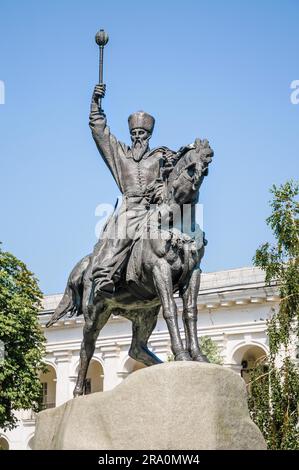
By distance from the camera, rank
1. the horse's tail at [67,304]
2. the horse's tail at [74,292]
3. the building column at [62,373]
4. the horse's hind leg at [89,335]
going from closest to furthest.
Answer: the horse's hind leg at [89,335] → the horse's tail at [74,292] → the horse's tail at [67,304] → the building column at [62,373]

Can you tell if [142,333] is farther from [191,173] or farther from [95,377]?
[95,377]

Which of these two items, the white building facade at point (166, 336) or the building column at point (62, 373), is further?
the building column at point (62, 373)

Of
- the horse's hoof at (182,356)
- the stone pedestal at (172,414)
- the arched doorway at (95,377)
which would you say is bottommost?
the stone pedestal at (172,414)

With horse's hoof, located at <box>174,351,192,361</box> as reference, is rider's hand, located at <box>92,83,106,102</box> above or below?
above

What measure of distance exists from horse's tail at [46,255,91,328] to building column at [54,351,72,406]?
39.4 m

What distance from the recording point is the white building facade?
1871 inches

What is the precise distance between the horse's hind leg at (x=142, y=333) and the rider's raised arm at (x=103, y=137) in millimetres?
1794

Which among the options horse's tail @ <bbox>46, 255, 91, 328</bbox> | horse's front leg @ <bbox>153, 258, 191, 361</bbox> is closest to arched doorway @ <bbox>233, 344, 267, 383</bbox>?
horse's tail @ <bbox>46, 255, 91, 328</bbox>

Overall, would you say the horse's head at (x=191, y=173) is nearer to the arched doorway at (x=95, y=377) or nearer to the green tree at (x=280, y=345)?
the green tree at (x=280, y=345)

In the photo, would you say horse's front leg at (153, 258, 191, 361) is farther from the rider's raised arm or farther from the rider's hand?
the rider's hand

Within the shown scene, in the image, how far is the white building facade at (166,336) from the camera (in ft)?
156

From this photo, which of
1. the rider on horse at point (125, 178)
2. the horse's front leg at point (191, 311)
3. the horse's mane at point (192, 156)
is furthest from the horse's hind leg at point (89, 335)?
the horse's mane at point (192, 156)

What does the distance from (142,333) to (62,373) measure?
135 ft

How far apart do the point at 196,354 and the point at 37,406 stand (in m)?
29.6
